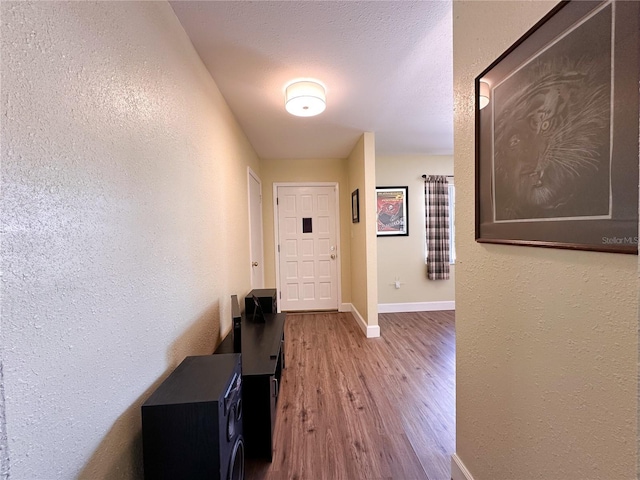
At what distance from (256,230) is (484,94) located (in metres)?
2.98

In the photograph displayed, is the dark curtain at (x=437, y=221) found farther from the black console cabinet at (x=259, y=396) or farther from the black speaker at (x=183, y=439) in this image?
the black speaker at (x=183, y=439)

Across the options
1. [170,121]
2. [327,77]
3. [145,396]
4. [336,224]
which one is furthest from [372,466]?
[336,224]

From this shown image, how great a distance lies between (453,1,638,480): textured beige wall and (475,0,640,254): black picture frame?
66 millimetres

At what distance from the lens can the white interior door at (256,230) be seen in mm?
3279

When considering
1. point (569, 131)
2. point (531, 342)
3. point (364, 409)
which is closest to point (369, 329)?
point (364, 409)

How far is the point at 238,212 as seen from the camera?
2.66 metres

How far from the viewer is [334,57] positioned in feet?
5.64

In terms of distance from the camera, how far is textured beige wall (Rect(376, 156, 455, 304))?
4.12 m

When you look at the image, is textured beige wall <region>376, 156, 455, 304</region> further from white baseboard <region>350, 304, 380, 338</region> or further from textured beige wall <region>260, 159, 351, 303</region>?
white baseboard <region>350, 304, 380, 338</region>

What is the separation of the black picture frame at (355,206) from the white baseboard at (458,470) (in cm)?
255

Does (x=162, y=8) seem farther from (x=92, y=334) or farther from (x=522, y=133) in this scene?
(x=522, y=133)

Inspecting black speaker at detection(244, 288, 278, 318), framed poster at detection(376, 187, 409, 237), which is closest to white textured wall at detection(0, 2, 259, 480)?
black speaker at detection(244, 288, 278, 318)

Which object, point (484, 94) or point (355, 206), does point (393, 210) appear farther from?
point (484, 94)

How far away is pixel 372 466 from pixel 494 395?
0.82 m
